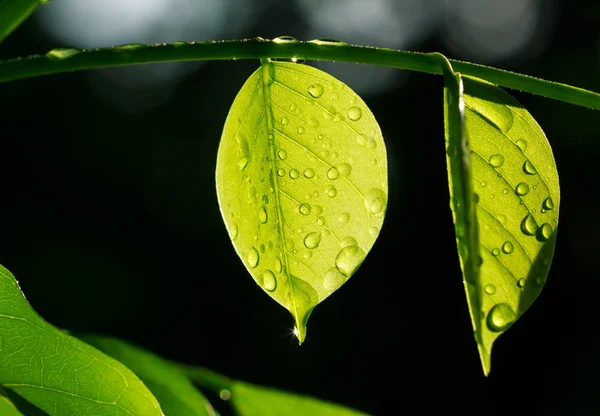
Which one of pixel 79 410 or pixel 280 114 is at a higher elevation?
pixel 280 114

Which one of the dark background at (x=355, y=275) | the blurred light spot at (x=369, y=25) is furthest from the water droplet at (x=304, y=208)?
the blurred light spot at (x=369, y=25)

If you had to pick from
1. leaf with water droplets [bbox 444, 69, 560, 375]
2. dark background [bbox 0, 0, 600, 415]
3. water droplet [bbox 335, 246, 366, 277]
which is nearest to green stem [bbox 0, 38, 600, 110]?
leaf with water droplets [bbox 444, 69, 560, 375]

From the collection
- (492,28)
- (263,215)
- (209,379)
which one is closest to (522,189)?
(263,215)

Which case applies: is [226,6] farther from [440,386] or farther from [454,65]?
[454,65]

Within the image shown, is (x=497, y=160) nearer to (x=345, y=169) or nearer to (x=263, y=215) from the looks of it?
(x=345, y=169)

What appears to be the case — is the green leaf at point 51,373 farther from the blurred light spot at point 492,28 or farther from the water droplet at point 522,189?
the blurred light spot at point 492,28

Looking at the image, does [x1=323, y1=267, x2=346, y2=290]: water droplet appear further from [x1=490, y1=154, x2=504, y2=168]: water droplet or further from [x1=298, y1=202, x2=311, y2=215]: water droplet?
[x1=490, y1=154, x2=504, y2=168]: water droplet

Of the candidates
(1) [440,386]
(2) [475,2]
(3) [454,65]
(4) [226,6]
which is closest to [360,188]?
(3) [454,65]
